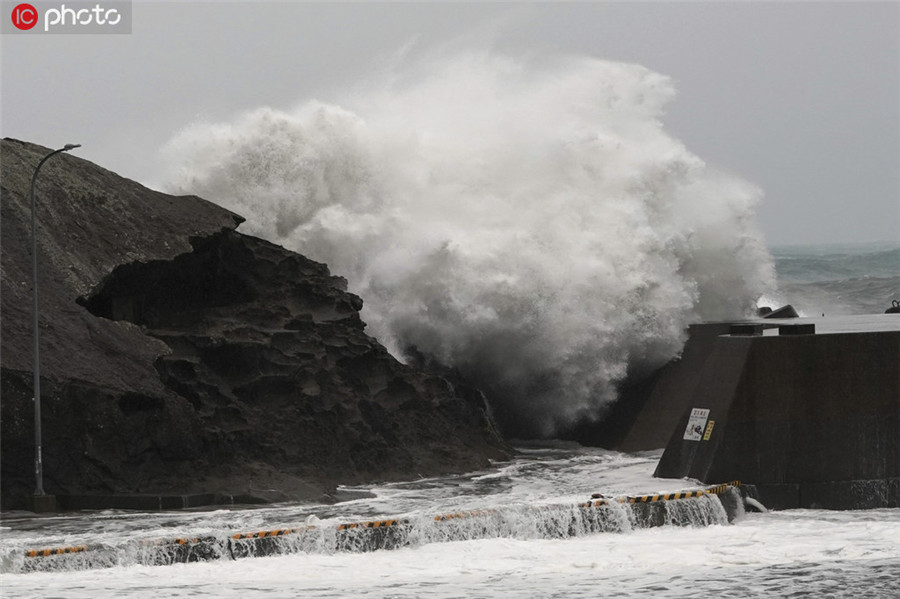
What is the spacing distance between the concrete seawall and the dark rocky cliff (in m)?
6.01

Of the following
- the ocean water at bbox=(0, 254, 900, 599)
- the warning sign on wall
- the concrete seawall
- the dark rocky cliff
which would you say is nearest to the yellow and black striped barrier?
the ocean water at bbox=(0, 254, 900, 599)

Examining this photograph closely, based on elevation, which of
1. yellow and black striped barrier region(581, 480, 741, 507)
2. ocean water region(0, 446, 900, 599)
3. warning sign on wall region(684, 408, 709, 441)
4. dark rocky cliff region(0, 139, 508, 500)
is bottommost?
ocean water region(0, 446, 900, 599)

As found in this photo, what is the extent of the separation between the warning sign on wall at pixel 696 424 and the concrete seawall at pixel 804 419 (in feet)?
0.05

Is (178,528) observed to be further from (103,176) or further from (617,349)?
(617,349)

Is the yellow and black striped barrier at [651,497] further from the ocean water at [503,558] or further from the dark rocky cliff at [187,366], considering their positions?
the dark rocky cliff at [187,366]

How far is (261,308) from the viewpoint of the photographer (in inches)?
1113

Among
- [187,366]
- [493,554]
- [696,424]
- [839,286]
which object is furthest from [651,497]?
[839,286]

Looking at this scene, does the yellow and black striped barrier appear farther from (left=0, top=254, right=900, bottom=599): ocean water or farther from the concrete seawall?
the concrete seawall

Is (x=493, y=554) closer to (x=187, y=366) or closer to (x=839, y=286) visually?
(x=187, y=366)

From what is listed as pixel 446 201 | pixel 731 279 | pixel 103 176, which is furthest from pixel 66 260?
pixel 731 279

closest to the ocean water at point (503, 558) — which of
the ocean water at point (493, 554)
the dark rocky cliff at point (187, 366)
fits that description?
the ocean water at point (493, 554)

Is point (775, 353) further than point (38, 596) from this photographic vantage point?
Yes

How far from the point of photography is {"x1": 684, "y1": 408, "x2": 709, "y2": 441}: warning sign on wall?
80.0ft

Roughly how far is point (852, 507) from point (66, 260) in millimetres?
13630
